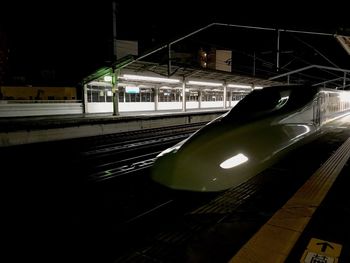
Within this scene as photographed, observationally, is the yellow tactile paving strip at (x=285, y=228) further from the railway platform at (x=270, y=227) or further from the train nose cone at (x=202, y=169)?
the train nose cone at (x=202, y=169)

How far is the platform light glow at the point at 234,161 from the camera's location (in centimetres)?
409

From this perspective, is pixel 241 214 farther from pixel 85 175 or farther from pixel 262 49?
pixel 262 49

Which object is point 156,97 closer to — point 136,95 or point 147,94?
point 147,94

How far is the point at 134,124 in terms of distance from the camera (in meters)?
16.4

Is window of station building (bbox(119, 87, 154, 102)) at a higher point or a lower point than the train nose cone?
higher

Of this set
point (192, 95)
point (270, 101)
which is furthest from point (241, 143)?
point (192, 95)

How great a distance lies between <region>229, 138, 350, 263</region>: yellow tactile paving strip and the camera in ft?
9.53

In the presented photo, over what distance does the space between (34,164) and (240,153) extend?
675cm

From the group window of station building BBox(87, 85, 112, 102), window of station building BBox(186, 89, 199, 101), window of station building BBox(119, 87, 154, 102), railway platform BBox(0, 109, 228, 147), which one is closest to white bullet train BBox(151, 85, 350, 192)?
railway platform BBox(0, 109, 228, 147)

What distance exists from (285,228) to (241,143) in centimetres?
152

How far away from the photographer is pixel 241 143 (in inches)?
180

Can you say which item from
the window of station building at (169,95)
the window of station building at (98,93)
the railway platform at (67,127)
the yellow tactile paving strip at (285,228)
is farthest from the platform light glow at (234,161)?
the window of station building at (169,95)

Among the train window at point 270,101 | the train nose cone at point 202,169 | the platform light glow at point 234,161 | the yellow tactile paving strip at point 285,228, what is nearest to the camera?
the yellow tactile paving strip at point 285,228

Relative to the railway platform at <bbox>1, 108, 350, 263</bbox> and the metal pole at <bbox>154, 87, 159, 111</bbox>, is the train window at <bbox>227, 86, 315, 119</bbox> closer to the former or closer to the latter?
the railway platform at <bbox>1, 108, 350, 263</bbox>
